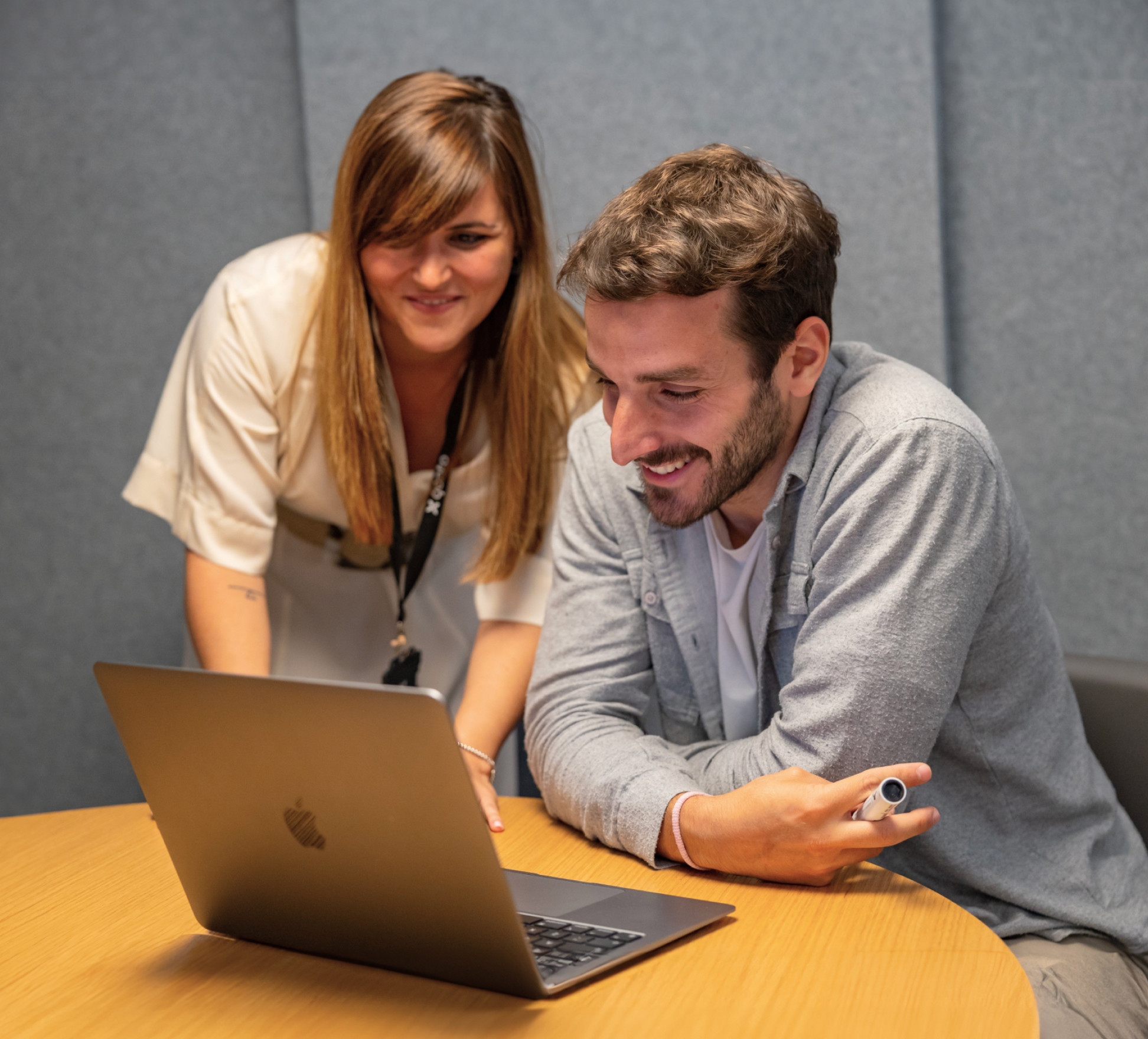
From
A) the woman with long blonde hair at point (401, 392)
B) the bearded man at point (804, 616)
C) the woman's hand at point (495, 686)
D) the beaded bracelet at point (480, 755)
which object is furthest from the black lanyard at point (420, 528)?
the bearded man at point (804, 616)

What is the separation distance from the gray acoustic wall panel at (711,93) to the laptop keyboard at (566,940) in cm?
161

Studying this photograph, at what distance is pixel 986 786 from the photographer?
1.22m

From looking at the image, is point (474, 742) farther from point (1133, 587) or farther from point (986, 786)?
point (1133, 587)

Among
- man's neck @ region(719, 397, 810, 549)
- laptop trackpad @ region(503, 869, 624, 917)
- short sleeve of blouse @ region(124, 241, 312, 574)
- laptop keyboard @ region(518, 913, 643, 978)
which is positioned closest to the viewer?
laptop keyboard @ region(518, 913, 643, 978)

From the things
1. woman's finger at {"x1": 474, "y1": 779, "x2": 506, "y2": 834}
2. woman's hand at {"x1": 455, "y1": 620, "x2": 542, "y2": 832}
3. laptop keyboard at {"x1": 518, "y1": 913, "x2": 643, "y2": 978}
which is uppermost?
laptop keyboard at {"x1": 518, "y1": 913, "x2": 643, "y2": 978}

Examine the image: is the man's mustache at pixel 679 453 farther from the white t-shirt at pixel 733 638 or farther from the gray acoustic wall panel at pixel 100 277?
the gray acoustic wall panel at pixel 100 277

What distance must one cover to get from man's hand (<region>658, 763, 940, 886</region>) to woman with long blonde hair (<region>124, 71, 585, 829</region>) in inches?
23.0

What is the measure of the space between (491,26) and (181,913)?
1.85 metres

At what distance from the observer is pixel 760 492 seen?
1.31 meters

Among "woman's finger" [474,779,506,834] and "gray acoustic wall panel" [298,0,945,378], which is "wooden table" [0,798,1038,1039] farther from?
"gray acoustic wall panel" [298,0,945,378]

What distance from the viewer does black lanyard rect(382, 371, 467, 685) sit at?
6.11 ft

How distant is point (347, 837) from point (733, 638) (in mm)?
666

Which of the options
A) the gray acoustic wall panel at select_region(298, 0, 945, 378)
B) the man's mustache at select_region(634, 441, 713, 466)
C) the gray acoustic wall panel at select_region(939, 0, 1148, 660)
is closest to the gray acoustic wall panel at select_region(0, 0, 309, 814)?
the gray acoustic wall panel at select_region(298, 0, 945, 378)

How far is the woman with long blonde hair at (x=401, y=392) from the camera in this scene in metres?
1.62
